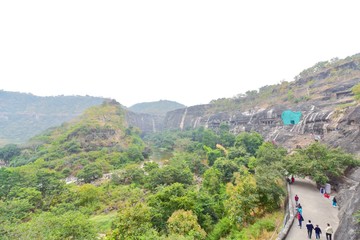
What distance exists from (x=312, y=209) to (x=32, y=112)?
546 feet

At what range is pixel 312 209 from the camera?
525 inches

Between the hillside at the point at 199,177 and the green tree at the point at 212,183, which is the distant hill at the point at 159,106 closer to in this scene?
the hillside at the point at 199,177

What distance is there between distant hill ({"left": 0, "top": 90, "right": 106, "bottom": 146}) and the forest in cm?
8413

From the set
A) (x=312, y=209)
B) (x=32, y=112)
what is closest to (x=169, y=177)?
(x=312, y=209)

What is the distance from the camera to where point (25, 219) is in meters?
21.2

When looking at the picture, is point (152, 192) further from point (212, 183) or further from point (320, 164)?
point (320, 164)

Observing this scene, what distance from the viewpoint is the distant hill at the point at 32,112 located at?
117 metres

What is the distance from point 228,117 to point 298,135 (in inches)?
1237

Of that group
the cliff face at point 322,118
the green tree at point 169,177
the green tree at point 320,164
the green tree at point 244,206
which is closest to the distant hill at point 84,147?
the green tree at point 169,177

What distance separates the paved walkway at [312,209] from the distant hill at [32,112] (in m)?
126

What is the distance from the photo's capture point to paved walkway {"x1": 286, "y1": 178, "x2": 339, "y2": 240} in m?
10.3

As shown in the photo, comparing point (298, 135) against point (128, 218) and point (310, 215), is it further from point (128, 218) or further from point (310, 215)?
point (128, 218)

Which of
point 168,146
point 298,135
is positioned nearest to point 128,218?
point 298,135

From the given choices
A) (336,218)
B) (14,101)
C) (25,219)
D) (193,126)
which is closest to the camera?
(336,218)
